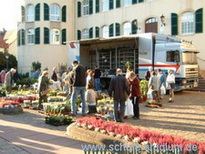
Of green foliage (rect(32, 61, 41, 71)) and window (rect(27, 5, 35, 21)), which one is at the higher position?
window (rect(27, 5, 35, 21))

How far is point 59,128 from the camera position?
9.23m

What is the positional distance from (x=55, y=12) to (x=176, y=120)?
2821 centimetres

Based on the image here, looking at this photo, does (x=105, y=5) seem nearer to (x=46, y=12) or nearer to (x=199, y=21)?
(x=46, y=12)

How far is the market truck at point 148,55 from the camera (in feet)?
62.1

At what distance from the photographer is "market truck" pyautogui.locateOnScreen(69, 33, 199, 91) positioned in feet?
62.1

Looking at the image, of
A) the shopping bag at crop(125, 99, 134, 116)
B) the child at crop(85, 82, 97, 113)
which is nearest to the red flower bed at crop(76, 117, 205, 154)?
the shopping bag at crop(125, 99, 134, 116)

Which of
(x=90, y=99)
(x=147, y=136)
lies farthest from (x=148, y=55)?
(x=147, y=136)

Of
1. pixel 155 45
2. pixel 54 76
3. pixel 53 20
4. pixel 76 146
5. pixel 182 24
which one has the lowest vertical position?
pixel 76 146

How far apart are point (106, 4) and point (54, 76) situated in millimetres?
15697

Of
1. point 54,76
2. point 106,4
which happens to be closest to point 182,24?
point 106,4

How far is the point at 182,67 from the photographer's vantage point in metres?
18.7

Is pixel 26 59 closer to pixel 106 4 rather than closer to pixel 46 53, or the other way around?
pixel 46 53

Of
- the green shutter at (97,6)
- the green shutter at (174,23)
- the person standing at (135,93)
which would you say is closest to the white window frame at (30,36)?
the green shutter at (97,6)

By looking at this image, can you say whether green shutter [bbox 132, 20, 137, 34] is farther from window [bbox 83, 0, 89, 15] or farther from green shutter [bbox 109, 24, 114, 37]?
window [bbox 83, 0, 89, 15]
